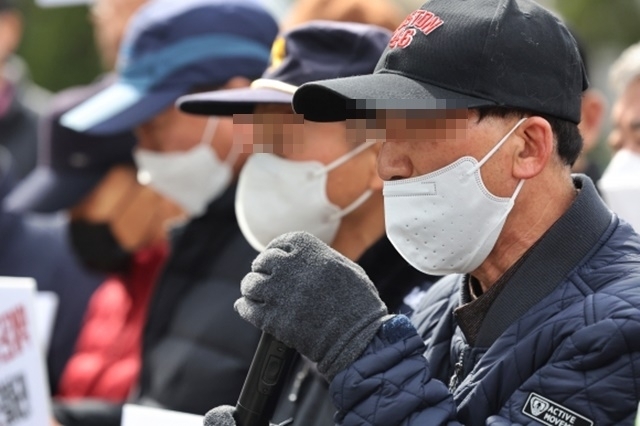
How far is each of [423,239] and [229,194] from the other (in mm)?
1926

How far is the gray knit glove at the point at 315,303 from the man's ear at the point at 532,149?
39 centimetres

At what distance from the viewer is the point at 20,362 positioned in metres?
4.01

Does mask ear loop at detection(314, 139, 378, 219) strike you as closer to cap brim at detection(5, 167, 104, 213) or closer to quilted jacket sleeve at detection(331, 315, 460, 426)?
quilted jacket sleeve at detection(331, 315, 460, 426)

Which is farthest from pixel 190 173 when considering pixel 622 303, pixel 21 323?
pixel 622 303

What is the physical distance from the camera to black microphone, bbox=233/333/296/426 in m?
2.51

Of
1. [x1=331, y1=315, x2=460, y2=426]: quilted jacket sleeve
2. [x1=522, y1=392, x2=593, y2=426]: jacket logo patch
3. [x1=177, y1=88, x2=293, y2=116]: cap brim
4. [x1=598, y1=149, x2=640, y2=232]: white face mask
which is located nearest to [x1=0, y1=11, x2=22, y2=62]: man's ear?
[x1=177, y1=88, x2=293, y2=116]: cap brim

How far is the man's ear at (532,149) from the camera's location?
2.53m

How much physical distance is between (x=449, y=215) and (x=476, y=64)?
1.05ft

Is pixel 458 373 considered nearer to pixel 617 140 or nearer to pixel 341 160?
pixel 341 160

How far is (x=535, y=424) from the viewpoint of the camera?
233 centimetres

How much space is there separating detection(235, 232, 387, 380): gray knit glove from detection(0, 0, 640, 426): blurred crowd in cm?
32

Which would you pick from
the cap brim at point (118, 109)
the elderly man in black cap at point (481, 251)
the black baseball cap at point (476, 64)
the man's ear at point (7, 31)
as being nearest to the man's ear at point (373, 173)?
the elderly man in black cap at point (481, 251)

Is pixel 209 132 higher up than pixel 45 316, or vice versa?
pixel 209 132

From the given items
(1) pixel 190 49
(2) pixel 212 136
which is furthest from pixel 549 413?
(1) pixel 190 49
